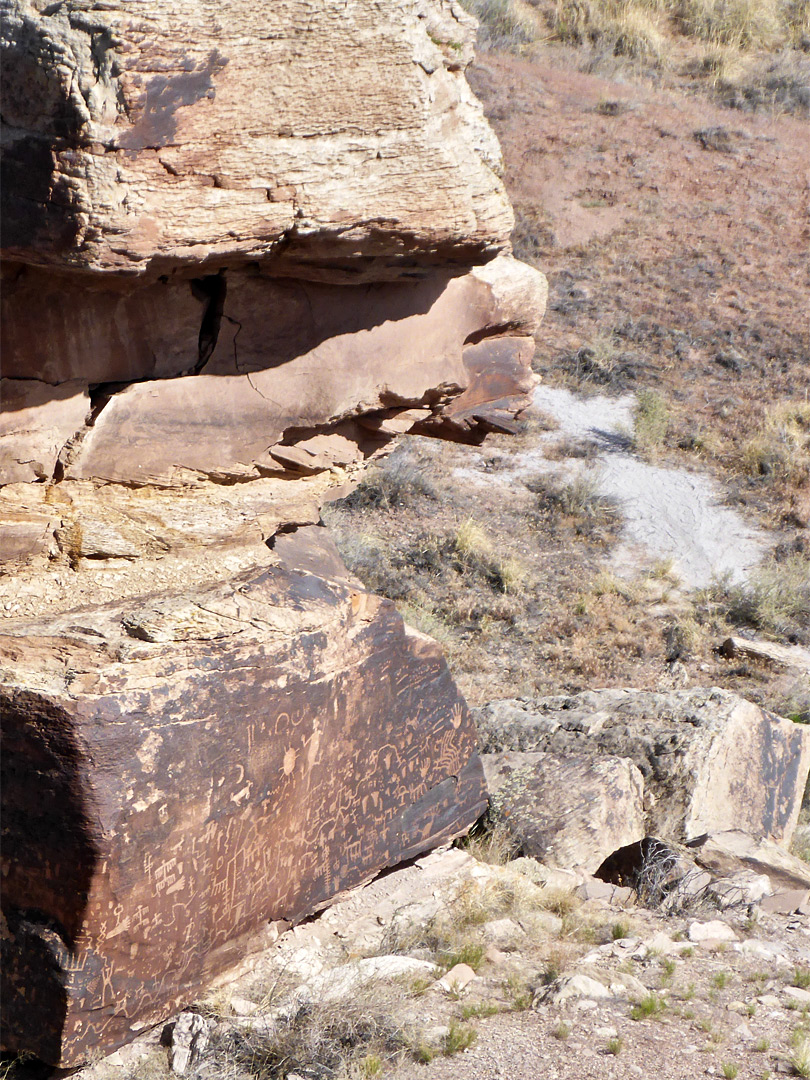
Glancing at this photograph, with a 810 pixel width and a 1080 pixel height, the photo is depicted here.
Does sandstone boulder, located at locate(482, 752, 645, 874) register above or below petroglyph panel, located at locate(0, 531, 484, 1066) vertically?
below

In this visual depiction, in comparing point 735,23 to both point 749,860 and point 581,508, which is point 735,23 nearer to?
point 581,508

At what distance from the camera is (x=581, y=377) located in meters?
12.2

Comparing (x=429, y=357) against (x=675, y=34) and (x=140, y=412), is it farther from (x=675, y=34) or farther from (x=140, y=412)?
(x=675, y=34)

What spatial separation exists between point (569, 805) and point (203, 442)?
264cm

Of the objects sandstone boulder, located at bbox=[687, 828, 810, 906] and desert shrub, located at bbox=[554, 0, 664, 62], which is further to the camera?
desert shrub, located at bbox=[554, 0, 664, 62]

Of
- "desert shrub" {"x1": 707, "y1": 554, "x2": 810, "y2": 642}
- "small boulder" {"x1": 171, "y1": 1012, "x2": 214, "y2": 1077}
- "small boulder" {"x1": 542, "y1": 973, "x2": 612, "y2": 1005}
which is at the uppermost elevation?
"small boulder" {"x1": 542, "y1": 973, "x2": 612, "y2": 1005}

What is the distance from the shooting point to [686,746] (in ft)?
16.7

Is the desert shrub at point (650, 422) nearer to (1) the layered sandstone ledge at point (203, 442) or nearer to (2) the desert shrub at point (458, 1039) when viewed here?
(1) the layered sandstone ledge at point (203, 442)

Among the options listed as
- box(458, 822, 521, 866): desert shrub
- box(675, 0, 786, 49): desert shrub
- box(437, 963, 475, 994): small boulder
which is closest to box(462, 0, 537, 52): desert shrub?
box(675, 0, 786, 49): desert shrub

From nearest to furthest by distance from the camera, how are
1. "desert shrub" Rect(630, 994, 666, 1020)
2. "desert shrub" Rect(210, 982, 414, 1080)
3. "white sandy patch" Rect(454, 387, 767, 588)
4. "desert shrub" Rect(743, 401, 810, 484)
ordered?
"desert shrub" Rect(210, 982, 414, 1080) → "desert shrub" Rect(630, 994, 666, 1020) → "white sandy patch" Rect(454, 387, 767, 588) → "desert shrub" Rect(743, 401, 810, 484)

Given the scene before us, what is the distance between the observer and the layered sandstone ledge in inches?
100

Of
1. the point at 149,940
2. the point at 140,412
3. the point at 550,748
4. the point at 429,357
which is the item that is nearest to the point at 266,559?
the point at 140,412

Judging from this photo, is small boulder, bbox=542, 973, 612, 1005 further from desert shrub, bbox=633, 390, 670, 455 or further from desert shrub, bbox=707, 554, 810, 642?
desert shrub, bbox=633, 390, 670, 455

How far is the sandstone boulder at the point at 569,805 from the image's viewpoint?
4.63 m
